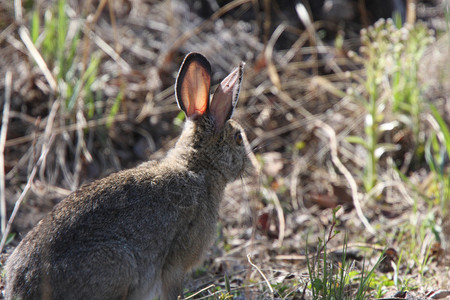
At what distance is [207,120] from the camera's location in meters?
4.25

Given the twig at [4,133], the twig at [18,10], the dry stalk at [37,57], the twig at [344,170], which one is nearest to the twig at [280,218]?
the twig at [344,170]

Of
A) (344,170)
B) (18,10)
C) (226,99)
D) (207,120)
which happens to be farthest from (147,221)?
(18,10)

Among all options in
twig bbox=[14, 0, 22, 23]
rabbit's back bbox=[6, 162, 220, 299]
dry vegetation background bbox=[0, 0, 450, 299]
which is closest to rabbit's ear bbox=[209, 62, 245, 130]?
rabbit's back bbox=[6, 162, 220, 299]

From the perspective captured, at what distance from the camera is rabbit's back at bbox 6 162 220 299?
330 centimetres

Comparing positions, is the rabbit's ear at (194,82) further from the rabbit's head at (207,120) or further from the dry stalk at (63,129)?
the dry stalk at (63,129)

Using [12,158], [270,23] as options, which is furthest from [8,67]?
[270,23]

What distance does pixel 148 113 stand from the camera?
6801 millimetres

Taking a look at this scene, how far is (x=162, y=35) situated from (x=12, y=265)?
5.06 meters

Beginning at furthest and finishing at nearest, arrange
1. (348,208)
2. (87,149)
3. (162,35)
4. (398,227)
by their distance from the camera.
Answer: (162,35) < (87,149) < (348,208) < (398,227)

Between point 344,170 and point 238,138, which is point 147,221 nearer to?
point 238,138

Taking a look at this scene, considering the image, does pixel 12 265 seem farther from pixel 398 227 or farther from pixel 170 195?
pixel 398 227

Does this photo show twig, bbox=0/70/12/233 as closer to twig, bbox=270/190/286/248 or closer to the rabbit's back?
the rabbit's back

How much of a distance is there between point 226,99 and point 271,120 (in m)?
2.92

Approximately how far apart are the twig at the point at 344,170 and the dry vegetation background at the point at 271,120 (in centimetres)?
2
